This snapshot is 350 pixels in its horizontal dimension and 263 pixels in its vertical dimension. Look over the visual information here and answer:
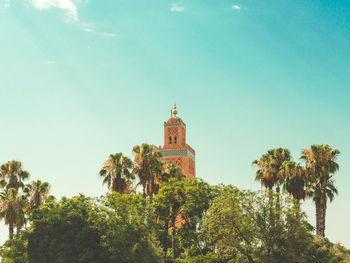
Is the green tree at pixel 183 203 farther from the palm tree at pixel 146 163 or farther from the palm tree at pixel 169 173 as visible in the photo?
the palm tree at pixel 169 173

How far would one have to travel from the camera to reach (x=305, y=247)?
90.3 ft

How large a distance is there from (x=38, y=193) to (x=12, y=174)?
142 inches

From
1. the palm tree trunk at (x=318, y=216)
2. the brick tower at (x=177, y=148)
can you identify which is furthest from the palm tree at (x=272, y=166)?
the brick tower at (x=177, y=148)

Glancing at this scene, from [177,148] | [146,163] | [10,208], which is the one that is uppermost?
[177,148]

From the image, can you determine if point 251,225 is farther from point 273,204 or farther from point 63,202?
point 63,202

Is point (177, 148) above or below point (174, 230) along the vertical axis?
above

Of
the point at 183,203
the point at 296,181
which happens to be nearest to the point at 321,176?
the point at 296,181

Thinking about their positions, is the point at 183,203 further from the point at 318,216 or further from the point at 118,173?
the point at 318,216

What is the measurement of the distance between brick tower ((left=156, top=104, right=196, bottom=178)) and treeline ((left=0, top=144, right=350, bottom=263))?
3058cm

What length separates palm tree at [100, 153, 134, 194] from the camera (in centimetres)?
3512

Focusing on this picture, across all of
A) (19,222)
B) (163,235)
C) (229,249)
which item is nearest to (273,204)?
(229,249)

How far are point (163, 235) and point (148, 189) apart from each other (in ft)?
18.0

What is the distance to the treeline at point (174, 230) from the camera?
2611cm

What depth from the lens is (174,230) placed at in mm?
33469
